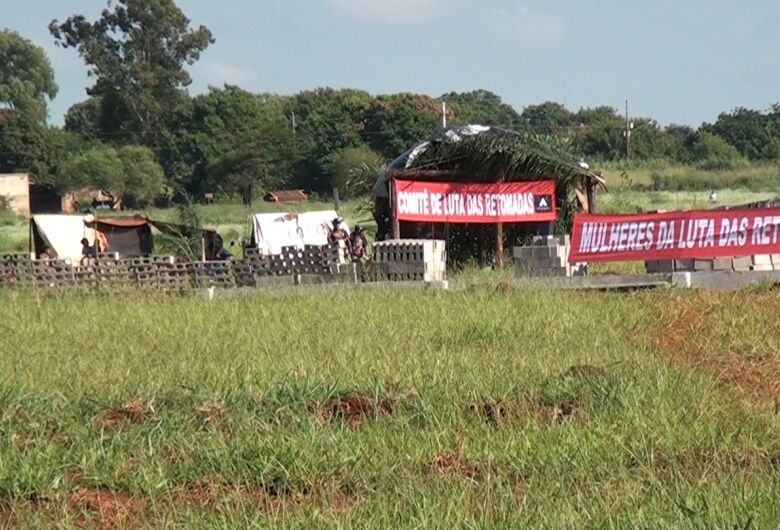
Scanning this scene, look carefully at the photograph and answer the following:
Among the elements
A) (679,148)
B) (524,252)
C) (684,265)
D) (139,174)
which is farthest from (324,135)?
(684,265)

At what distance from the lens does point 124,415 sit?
782 centimetres

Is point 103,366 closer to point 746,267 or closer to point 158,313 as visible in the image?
point 158,313

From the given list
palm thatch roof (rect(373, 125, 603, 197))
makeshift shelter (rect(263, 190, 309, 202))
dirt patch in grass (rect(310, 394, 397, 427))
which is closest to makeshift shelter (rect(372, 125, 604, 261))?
palm thatch roof (rect(373, 125, 603, 197))

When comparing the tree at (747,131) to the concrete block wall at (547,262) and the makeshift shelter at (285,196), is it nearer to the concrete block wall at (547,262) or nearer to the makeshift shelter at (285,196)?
the makeshift shelter at (285,196)

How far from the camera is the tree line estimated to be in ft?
211

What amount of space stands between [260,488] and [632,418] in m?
2.50

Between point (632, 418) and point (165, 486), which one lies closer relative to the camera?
point (165, 486)

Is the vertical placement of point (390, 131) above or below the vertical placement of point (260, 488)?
above

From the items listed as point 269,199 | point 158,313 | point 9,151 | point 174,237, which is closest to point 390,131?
point 269,199

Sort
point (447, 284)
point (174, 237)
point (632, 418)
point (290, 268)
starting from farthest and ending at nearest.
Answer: point (174, 237) → point (290, 268) → point (447, 284) → point (632, 418)

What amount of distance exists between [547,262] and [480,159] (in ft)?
15.0

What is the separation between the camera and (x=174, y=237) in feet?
98.5

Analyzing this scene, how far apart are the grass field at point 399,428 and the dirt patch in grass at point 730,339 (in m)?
0.05

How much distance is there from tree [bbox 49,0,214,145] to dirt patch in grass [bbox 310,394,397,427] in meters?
66.0
